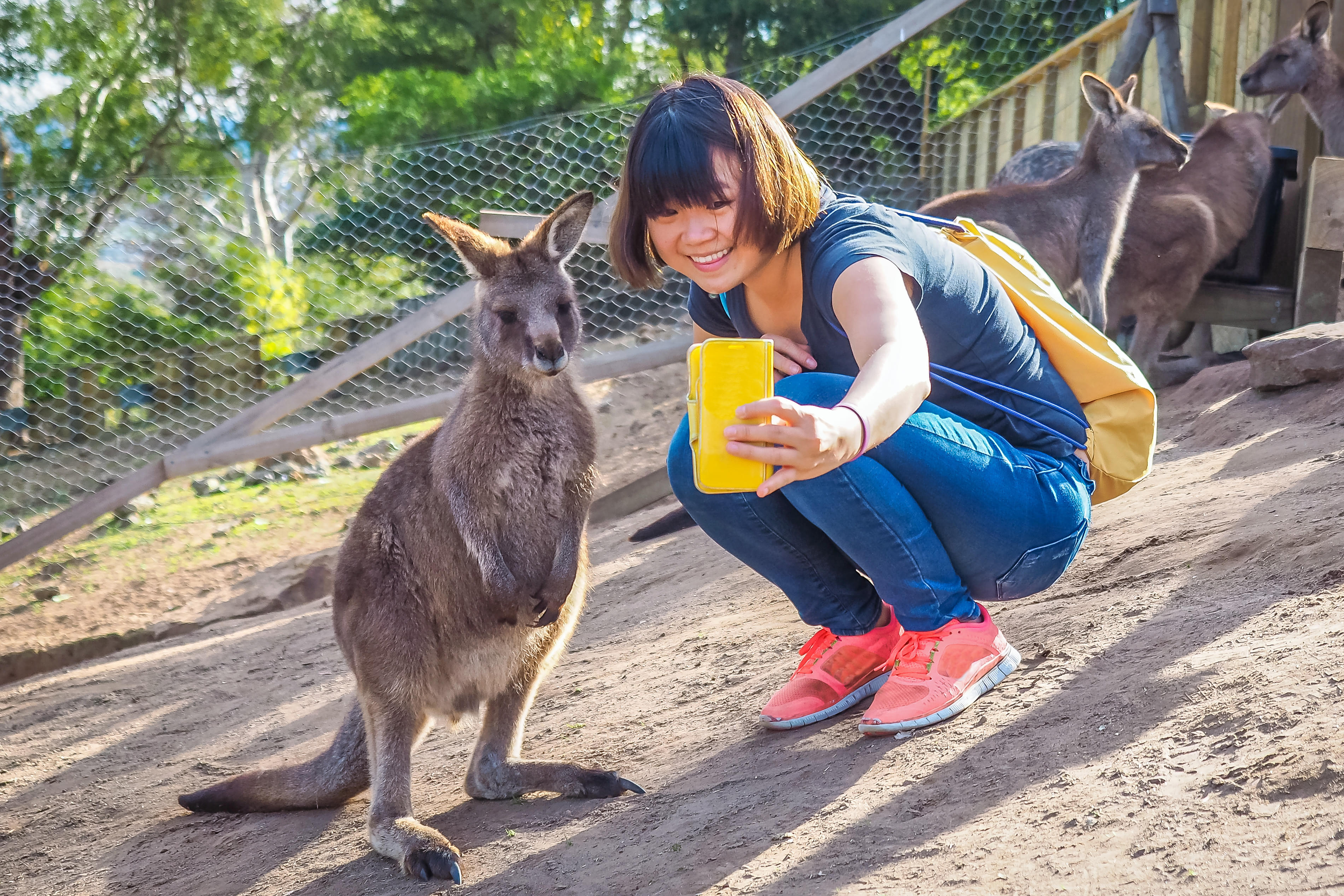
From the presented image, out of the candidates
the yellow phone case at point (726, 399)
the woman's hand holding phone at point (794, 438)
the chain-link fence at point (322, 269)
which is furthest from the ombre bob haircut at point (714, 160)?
the chain-link fence at point (322, 269)

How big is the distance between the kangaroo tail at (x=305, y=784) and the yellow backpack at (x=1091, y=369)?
5.68 ft

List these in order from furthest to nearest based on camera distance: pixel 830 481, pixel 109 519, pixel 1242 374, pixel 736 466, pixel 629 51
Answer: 1. pixel 629 51
2. pixel 109 519
3. pixel 1242 374
4. pixel 830 481
5. pixel 736 466

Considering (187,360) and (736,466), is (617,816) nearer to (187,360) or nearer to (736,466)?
(736,466)

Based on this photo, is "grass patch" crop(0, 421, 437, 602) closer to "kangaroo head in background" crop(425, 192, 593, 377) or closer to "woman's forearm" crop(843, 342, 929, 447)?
"kangaroo head in background" crop(425, 192, 593, 377)

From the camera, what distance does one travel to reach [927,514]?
7.07ft

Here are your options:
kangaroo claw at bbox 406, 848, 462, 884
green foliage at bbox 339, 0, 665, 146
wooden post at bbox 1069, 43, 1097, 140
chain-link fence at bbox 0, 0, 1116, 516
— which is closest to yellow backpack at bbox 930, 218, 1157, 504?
kangaroo claw at bbox 406, 848, 462, 884

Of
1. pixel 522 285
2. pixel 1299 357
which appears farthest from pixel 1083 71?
pixel 522 285

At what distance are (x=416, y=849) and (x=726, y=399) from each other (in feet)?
4.01

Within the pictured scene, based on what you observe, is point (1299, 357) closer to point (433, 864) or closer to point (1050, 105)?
point (433, 864)

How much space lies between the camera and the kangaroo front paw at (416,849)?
210 cm

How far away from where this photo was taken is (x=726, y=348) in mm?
1493

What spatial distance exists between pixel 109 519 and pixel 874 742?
19.0 ft

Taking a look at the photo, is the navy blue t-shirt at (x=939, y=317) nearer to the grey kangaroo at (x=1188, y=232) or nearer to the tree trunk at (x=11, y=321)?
the grey kangaroo at (x=1188, y=232)

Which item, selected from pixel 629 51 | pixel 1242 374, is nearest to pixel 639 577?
pixel 1242 374
